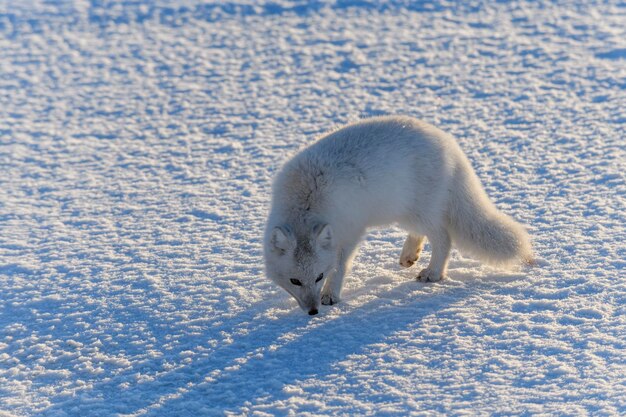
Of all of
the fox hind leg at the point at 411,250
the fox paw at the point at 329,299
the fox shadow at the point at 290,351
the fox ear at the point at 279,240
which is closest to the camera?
the fox shadow at the point at 290,351

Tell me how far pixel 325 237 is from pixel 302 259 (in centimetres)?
16

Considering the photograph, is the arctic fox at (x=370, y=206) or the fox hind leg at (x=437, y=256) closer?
the arctic fox at (x=370, y=206)

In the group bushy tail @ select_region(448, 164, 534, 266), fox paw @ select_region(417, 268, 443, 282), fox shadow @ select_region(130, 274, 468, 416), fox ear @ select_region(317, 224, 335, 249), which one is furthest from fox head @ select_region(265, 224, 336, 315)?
bushy tail @ select_region(448, 164, 534, 266)

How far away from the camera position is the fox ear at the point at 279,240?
3795 millimetres

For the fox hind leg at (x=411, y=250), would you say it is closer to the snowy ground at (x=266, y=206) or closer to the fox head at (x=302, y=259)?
the snowy ground at (x=266, y=206)

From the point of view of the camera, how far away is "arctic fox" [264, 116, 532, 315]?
3.88 m

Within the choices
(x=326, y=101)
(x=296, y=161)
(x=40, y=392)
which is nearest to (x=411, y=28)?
(x=326, y=101)

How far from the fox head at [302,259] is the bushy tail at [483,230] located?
2.41 ft

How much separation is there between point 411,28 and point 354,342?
5.85 m

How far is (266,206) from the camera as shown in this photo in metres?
5.34

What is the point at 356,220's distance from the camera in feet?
13.2

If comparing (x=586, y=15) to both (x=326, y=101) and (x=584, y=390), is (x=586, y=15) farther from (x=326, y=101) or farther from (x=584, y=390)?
(x=584, y=390)

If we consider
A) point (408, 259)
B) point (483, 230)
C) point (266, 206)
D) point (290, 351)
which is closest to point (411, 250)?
point (408, 259)

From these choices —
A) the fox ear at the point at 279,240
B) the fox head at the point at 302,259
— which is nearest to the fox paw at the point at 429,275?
the fox head at the point at 302,259
